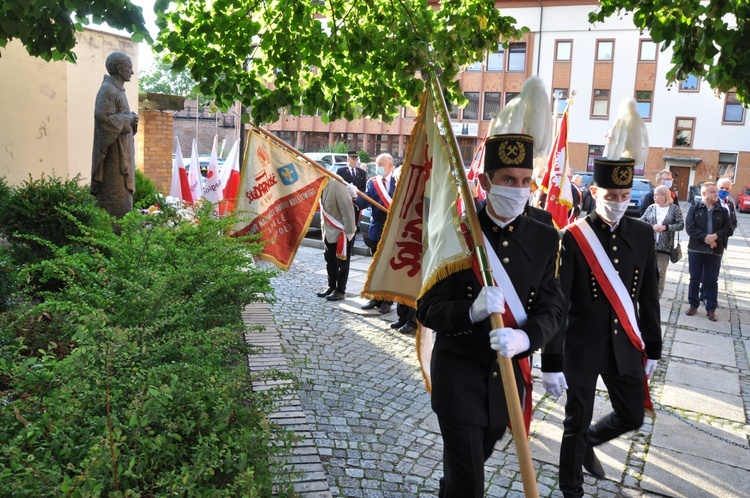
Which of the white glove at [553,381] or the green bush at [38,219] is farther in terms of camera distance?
the green bush at [38,219]

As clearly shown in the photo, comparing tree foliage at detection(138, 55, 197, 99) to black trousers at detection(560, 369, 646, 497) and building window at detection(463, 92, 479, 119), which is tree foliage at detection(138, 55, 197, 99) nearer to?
building window at detection(463, 92, 479, 119)

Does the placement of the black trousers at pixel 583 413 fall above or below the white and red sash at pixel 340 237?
below

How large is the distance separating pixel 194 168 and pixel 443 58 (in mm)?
8719

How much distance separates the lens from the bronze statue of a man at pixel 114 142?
334 inches

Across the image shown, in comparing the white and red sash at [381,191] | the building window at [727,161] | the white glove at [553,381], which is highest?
the building window at [727,161]

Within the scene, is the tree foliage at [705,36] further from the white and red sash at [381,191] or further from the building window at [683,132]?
the building window at [683,132]

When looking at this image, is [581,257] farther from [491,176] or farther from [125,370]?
[125,370]

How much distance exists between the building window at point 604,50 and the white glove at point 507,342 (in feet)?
148

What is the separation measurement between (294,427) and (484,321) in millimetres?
2114

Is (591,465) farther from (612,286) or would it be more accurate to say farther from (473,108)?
(473,108)

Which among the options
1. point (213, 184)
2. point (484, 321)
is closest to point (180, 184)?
point (213, 184)

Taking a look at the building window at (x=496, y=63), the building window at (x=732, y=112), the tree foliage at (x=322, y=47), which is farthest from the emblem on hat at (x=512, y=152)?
the building window at (x=496, y=63)

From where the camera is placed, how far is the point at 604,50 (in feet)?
145

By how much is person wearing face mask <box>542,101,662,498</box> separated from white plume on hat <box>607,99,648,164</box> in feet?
1.14
